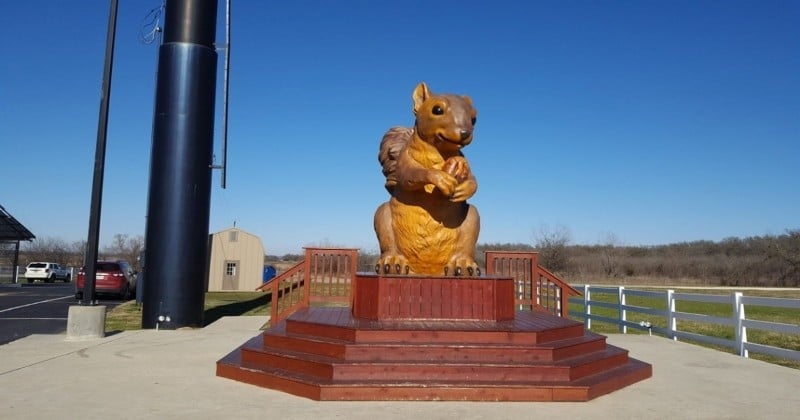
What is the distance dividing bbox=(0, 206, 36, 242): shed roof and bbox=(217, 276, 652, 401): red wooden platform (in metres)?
26.6

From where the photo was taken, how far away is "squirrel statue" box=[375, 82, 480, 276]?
7.00 meters

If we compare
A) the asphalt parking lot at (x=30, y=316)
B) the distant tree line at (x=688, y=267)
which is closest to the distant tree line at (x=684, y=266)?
the distant tree line at (x=688, y=267)

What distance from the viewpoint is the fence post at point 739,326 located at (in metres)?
9.18

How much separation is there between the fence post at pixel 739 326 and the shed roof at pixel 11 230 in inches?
1205

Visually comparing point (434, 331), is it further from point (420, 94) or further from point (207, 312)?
point (207, 312)

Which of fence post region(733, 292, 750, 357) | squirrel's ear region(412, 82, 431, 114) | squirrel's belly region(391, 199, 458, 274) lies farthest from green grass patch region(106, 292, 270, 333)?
fence post region(733, 292, 750, 357)

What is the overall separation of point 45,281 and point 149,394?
3768 centimetres

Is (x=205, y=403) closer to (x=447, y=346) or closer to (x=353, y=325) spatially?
(x=353, y=325)

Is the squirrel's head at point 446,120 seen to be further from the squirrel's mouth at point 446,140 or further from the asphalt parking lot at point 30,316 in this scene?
the asphalt parking lot at point 30,316

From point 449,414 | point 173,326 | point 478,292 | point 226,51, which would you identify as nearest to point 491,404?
point 449,414

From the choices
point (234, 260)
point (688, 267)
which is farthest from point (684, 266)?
point (234, 260)

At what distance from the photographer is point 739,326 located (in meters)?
9.27

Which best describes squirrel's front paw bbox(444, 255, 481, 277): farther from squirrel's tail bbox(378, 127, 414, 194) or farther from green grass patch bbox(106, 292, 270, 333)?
green grass patch bbox(106, 292, 270, 333)

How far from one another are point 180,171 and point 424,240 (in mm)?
6941
